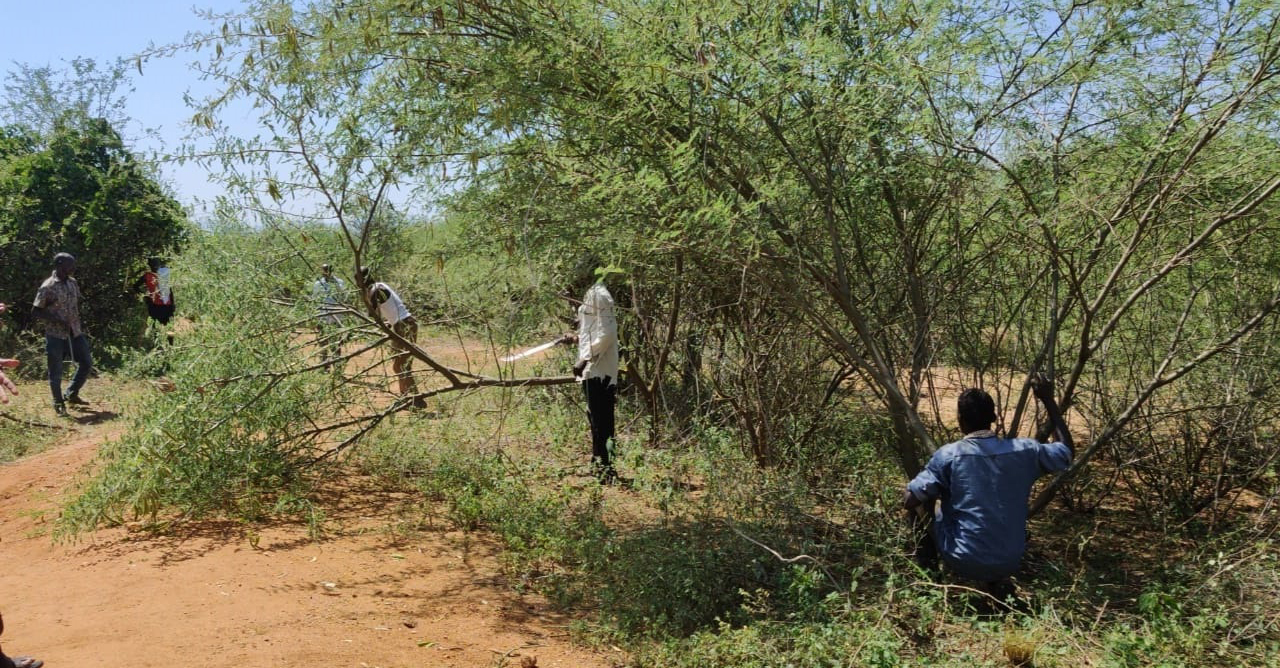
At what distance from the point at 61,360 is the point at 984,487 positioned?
28.0 ft

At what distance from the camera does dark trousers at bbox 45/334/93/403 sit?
9195mm

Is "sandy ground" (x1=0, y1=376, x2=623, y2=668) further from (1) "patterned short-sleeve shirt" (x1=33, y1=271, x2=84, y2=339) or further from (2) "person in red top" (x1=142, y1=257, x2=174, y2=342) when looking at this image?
(2) "person in red top" (x1=142, y1=257, x2=174, y2=342)

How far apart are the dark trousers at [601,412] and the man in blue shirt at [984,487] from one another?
2792 mm

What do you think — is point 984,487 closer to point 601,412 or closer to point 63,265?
point 601,412

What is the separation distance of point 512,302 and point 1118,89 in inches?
140

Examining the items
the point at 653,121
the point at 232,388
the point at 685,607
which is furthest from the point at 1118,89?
the point at 232,388

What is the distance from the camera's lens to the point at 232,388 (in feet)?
19.8

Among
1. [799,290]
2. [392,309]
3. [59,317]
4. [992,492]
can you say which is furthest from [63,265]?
[992,492]

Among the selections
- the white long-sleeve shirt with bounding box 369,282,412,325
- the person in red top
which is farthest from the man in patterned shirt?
the white long-sleeve shirt with bounding box 369,282,412,325

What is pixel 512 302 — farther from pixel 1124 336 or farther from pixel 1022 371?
pixel 1124 336

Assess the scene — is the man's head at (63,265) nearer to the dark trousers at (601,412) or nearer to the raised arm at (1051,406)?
the dark trousers at (601,412)

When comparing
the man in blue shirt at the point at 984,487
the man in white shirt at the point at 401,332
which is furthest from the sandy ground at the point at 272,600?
the man in blue shirt at the point at 984,487

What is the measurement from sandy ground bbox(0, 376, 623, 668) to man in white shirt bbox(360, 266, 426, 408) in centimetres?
98

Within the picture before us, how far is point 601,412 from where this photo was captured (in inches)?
267
